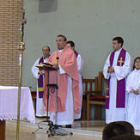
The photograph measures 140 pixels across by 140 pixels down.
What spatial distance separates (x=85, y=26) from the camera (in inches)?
352

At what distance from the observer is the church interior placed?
7195 millimetres

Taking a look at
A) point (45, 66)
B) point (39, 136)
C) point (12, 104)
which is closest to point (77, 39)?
point (45, 66)

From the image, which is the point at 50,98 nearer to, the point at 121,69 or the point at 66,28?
the point at 121,69

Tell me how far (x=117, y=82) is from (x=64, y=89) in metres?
1.31

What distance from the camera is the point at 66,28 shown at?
9.30 m

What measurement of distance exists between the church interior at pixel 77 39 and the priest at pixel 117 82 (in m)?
0.56

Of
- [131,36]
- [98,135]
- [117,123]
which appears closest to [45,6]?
[131,36]

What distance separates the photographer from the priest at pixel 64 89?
19.8 ft

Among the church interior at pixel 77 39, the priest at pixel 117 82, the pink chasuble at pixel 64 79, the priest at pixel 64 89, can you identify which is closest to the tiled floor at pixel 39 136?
the church interior at pixel 77 39

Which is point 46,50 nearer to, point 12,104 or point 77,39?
point 77,39

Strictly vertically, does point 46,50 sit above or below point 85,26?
below

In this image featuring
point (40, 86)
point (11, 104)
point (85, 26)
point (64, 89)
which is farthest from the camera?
point (85, 26)

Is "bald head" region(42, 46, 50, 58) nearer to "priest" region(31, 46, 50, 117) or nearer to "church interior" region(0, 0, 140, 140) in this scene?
"priest" region(31, 46, 50, 117)

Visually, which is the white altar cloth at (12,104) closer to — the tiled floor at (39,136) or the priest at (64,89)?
the tiled floor at (39,136)
